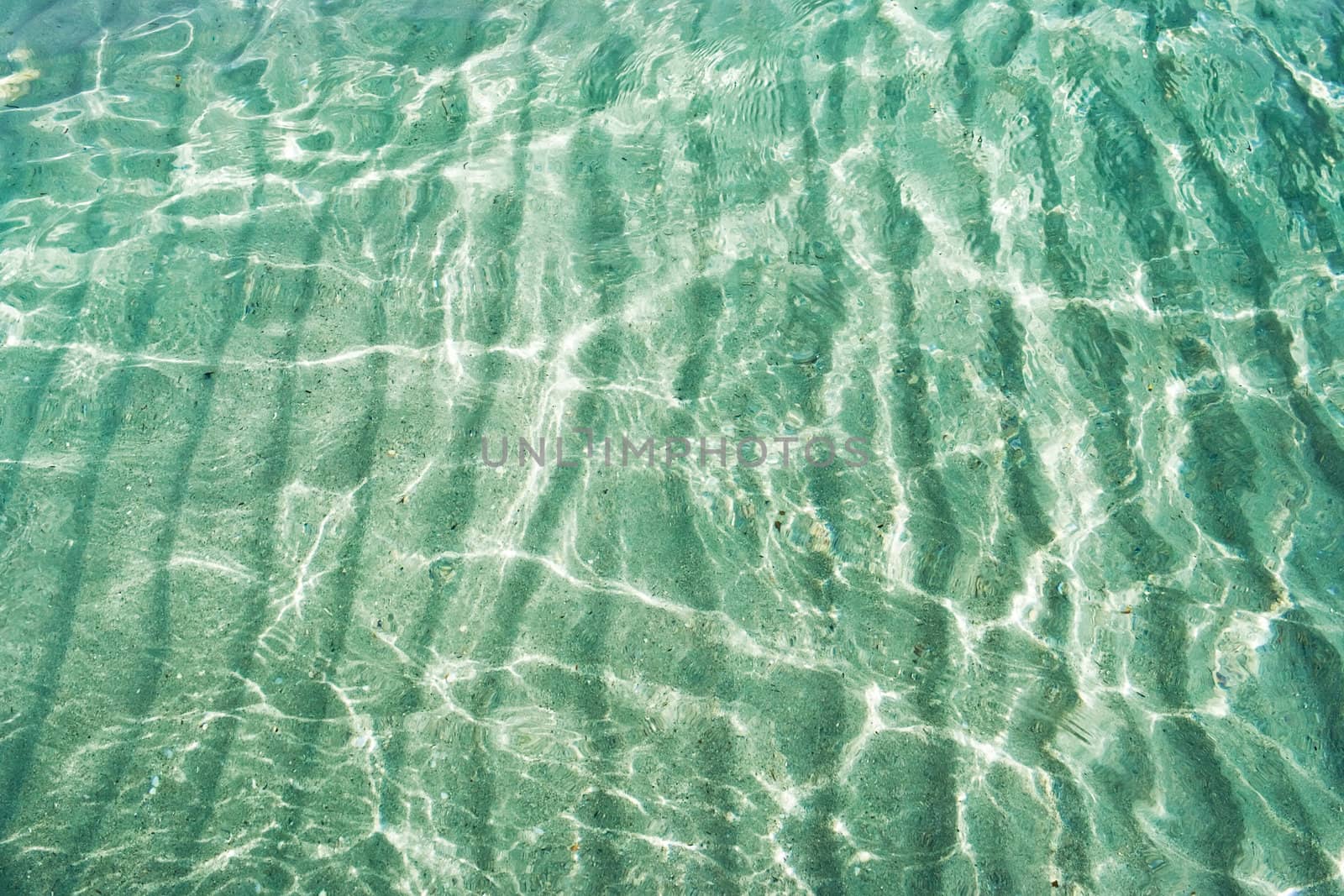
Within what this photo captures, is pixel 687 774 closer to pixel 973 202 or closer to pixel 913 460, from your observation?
pixel 913 460

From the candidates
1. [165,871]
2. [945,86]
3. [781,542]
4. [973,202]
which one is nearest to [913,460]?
[781,542]

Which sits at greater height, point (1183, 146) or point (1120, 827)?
point (1183, 146)

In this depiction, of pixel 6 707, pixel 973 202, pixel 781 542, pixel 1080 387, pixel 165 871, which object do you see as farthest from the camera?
pixel 973 202

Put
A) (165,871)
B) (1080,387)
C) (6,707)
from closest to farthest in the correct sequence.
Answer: (165,871), (6,707), (1080,387)

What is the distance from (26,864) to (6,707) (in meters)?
0.73

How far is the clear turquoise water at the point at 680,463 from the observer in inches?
150

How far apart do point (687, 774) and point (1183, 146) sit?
192 inches

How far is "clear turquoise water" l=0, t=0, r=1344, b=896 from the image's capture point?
381cm

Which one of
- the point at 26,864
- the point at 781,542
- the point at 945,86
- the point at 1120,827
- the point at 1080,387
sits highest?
the point at 945,86

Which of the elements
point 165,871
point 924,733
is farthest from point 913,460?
point 165,871

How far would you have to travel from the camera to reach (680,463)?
4523 mm

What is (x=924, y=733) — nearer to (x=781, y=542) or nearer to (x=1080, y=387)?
(x=781, y=542)

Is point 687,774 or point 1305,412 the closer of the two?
point 687,774

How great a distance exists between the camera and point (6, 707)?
3965 mm
